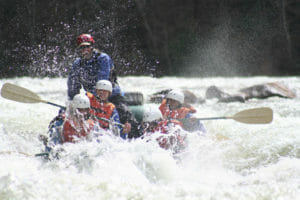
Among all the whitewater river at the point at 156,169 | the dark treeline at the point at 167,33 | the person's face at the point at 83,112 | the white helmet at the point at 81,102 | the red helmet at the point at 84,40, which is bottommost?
the whitewater river at the point at 156,169

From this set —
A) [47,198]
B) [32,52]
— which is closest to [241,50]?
[32,52]

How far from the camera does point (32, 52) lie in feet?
52.5

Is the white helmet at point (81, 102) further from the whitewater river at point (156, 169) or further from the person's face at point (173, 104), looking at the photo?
the person's face at point (173, 104)

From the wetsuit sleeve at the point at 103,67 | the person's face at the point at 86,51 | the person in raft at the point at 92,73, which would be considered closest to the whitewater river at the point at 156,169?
the person in raft at the point at 92,73

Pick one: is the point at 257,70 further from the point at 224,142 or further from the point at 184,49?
the point at 224,142

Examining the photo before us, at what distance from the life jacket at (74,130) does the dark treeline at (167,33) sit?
10778mm

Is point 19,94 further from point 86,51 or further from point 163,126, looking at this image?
point 163,126

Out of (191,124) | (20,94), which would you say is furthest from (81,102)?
(191,124)

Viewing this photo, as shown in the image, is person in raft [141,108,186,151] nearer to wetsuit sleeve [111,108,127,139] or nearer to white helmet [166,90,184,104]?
wetsuit sleeve [111,108,127,139]

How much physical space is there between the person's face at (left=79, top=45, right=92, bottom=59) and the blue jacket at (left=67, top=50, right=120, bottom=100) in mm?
55

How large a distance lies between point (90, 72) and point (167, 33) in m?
15.2

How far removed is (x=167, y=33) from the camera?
2039cm

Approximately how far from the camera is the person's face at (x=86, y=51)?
5.43 metres

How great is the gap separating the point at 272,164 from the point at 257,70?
14177 millimetres
